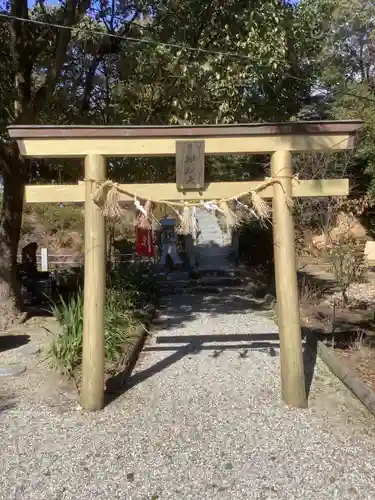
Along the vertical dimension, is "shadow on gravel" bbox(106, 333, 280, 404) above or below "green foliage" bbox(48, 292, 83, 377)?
below

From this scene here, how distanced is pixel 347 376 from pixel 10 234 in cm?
619

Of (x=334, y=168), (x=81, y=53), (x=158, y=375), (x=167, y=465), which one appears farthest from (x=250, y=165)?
(x=167, y=465)

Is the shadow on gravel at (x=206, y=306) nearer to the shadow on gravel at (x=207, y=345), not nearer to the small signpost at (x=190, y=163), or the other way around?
the shadow on gravel at (x=207, y=345)

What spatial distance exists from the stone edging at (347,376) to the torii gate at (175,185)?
61cm

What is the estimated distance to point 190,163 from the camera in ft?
17.1

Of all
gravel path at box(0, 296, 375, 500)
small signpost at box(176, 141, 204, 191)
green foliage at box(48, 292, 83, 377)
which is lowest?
gravel path at box(0, 296, 375, 500)

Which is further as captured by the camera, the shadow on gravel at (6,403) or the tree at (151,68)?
the tree at (151,68)

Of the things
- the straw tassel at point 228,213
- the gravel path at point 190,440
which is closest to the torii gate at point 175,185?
the straw tassel at point 228,213

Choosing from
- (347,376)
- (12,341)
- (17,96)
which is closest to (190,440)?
(347,376)

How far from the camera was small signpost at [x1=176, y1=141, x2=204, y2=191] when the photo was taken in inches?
205

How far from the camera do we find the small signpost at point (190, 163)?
17.0 ft

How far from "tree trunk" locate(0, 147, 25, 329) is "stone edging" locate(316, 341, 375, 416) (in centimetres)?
525

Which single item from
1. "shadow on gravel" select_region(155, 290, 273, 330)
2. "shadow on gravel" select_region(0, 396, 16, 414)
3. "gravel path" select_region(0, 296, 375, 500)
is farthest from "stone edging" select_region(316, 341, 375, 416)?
"shadow on gravel" select_region(0, 396, 16, 414)

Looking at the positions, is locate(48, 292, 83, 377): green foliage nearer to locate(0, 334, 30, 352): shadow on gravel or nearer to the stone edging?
locate(0, 334, 30, 352): shadow on gravel
